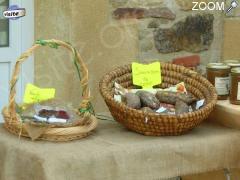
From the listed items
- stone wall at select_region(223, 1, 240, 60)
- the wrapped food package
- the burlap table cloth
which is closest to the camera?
the burlap table cloth

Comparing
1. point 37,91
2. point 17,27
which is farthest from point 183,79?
point 17,27

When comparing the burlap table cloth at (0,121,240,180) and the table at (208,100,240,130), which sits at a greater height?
the table at (208,100,240,130)

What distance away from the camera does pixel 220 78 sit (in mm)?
2604

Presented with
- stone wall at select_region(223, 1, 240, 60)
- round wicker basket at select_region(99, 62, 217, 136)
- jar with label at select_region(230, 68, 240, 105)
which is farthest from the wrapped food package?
stone wall at select_region(223, 1, 240, 60)

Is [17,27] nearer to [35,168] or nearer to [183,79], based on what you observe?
[183,79]

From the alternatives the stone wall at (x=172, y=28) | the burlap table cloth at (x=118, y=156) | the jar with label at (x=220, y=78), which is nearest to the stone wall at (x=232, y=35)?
the stone wall at (x=172, y=28)

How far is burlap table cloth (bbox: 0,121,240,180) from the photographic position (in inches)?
83.1

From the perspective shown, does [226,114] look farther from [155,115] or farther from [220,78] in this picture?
[155,115]

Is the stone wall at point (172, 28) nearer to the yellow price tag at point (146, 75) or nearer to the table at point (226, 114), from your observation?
the yellow price tag at point (146, 75)

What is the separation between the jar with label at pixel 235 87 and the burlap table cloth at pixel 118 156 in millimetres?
143

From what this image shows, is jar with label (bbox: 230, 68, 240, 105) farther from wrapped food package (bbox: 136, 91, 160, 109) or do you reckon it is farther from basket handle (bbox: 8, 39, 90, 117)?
basket handle (bbox: 8, 39, 90, 117)

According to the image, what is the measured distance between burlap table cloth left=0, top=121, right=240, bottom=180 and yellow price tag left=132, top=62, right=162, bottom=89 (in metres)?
0.24

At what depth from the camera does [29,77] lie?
3.25 meters

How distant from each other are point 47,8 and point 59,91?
43 centimetres
